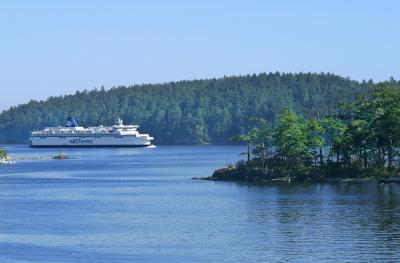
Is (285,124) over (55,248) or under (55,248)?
over

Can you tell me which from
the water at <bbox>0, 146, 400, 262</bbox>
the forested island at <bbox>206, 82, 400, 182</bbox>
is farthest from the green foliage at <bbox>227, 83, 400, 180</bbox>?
the water at <bbox>0, 146, 400, 262</bbox>

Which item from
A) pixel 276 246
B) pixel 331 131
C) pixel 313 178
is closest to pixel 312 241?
pixel 276 246

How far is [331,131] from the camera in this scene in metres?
110

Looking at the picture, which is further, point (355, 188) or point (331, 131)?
point (331, 131)

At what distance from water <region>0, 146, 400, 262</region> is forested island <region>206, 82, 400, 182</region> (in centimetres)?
430

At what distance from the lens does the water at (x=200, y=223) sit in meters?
54.2

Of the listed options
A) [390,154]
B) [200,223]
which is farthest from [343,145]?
[200,223]

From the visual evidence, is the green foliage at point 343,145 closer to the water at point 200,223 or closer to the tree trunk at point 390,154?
Answer: the tree trunk at point 390,154

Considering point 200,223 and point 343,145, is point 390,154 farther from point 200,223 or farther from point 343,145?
point 200,223

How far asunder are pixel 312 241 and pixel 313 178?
45.5 metres

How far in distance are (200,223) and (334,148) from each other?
39805mm

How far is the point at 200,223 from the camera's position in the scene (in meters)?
67.6

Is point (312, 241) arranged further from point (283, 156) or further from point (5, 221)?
point (283, 156)

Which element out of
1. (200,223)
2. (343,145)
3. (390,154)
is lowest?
(200,223)
